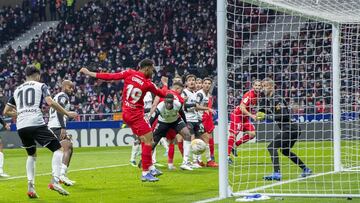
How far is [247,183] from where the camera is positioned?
42.2 ft

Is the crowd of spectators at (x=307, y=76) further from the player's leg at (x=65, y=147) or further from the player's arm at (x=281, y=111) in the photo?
the player's leg at (x=65, y=147)

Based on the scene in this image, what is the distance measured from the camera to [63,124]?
13414 millimetres

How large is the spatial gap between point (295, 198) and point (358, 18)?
17.4 feet

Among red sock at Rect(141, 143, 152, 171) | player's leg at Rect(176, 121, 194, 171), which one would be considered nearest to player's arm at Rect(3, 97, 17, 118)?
red sock at Rect(141, 143, 152, 171)

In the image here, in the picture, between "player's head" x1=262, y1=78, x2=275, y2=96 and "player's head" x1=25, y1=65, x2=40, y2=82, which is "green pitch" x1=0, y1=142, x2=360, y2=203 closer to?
"player's head" x1=262, y1=78, x2=275, y2=96

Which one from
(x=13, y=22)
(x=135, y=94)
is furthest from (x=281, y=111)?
(x=13, y=22)

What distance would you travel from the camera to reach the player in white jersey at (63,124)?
43.0ft

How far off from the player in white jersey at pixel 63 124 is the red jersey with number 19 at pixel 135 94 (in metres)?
0.88

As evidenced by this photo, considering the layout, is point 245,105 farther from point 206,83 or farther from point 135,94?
point 206,83

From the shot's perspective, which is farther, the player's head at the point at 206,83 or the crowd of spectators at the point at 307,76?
the player's head at the point at 206,83

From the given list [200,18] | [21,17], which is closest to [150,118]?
[200,18]

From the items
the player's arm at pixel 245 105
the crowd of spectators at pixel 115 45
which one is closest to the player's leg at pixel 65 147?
the player's arm at pixel 245 105

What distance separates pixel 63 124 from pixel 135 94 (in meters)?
1.43

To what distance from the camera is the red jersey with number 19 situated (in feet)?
42.7
